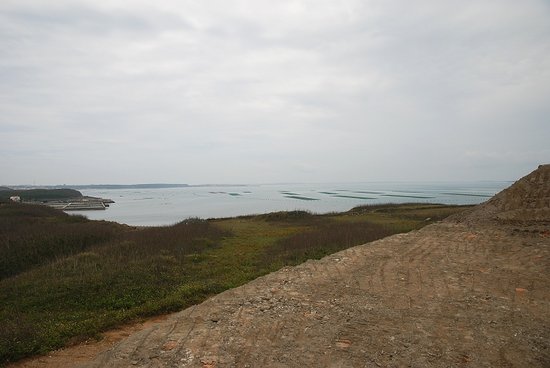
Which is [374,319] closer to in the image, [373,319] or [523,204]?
[373,319]

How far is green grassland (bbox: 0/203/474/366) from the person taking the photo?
25.3ft

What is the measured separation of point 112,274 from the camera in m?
11.4

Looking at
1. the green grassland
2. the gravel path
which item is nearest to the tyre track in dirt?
the gravel path

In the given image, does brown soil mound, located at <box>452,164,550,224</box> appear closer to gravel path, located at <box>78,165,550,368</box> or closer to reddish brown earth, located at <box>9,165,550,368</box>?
gravel path, located at <box>78,165,550,368</box>

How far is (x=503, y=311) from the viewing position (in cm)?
705

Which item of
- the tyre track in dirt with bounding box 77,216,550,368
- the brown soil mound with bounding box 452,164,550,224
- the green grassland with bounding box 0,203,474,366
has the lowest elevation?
the green grassland with bounding box 0,203,474,366

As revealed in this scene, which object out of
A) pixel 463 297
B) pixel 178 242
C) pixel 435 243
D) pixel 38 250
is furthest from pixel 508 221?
pixel 38 250

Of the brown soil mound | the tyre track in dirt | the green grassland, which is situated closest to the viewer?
the tyre track in dirt

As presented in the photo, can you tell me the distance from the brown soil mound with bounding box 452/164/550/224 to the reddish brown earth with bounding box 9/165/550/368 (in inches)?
184

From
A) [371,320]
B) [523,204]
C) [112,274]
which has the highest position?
[523,204]

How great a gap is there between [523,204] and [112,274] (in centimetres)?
1744

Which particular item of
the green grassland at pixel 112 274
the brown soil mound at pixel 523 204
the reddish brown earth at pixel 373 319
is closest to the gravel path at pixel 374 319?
the reddish brown earth at pixel 373 319

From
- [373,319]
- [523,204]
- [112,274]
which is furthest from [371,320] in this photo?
[523,204]

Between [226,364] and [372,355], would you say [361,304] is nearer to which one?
[372,355]
